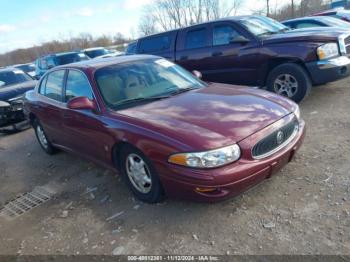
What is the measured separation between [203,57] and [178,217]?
483 centimetres

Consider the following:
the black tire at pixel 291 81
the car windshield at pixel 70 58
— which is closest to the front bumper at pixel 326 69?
the black tire at pixel 291 81

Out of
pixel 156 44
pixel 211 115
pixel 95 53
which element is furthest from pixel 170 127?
pixel 95 53

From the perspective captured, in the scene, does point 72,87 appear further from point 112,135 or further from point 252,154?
point 252,154

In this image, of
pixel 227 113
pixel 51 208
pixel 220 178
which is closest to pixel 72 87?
pixel 51 208

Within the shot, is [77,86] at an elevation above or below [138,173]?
above

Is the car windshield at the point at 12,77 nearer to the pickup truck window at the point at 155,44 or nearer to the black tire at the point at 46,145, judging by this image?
the pickup truck window at the point at 155,44

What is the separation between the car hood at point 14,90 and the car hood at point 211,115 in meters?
6.13

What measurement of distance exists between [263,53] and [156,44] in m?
3.18

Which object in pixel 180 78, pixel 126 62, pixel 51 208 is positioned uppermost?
pixel 126 62

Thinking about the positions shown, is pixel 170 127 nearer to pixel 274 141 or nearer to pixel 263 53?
pixel 274 141

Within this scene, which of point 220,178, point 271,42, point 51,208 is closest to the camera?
point 220,178

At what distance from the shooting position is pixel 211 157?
→ 298 cm

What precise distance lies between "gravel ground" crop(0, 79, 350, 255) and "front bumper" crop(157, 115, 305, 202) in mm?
321

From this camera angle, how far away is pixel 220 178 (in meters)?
2.97
